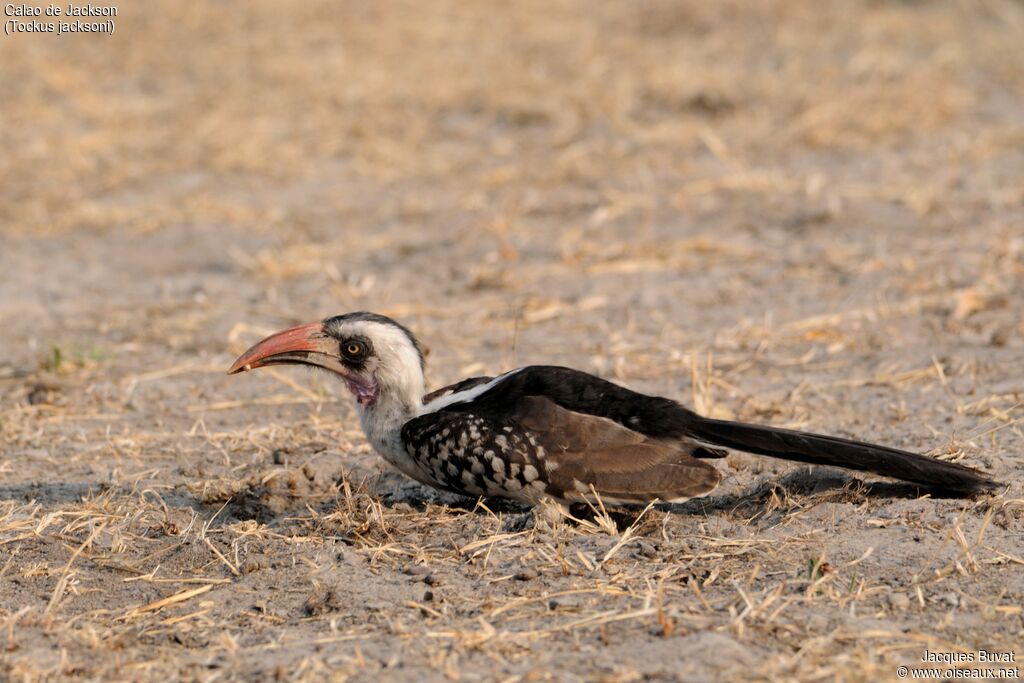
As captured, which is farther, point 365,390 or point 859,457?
point 365,390

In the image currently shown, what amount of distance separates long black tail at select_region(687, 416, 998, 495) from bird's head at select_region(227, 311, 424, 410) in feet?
4.03

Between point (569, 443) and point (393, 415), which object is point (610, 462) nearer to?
point (569, 443)

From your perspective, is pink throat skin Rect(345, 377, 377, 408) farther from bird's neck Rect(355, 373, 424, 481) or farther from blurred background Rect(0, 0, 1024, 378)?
blurred background Rect(0, 0, 1024, 378)

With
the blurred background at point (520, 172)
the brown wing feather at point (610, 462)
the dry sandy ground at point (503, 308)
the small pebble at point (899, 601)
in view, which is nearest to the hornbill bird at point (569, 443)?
the brown wing feather at point (610, 462)

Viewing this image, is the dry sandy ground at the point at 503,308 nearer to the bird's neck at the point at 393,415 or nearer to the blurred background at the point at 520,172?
the blurred background at the point at 520,172

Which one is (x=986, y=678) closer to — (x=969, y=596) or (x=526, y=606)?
(x=969, y=596)

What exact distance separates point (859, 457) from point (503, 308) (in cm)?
356

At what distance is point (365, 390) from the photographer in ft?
17.7

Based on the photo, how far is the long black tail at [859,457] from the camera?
4.82 m

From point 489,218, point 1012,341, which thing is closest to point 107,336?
point 489,218

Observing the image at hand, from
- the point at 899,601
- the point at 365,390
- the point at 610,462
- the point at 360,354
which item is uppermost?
the point at 360,354

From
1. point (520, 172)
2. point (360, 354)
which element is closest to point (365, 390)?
point (360, 354)

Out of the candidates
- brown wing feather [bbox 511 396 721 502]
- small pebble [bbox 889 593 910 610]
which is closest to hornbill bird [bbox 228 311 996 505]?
brown wing feather [bbox 511 396 721 502]

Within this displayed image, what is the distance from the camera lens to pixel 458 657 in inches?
156
